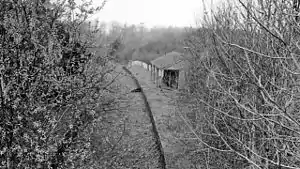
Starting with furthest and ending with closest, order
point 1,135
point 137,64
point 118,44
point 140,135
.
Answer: point 137,64, point 140,135, point 118,44, point 1,135

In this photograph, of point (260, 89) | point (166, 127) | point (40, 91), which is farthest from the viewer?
point (166, 127)

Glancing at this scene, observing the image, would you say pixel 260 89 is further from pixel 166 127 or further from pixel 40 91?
pixel 166 127

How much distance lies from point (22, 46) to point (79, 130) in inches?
95.2

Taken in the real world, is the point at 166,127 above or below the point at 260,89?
below

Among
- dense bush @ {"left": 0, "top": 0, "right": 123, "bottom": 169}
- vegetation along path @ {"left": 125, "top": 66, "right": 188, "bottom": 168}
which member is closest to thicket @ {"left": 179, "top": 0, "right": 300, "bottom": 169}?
vegetation along path @ {"left": 125, "top": 66, "right": 188, "bottom": 168}

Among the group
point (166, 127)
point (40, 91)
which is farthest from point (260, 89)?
point (166, 127)

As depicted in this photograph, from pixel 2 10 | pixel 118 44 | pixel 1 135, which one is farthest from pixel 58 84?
pixel 118 44

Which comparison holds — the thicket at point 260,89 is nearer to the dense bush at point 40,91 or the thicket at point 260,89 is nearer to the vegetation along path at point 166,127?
the vegetation along path at point 166,127

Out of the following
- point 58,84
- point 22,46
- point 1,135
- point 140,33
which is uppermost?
point 140,33

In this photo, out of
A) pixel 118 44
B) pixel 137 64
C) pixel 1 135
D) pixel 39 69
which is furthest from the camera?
pixel 137 64

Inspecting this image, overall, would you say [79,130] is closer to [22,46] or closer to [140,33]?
[22,46]

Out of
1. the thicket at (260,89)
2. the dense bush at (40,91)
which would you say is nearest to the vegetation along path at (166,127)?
the thicket at (260,89)

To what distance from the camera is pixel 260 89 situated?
278 centimetres

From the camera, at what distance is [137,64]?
59.8 meters
